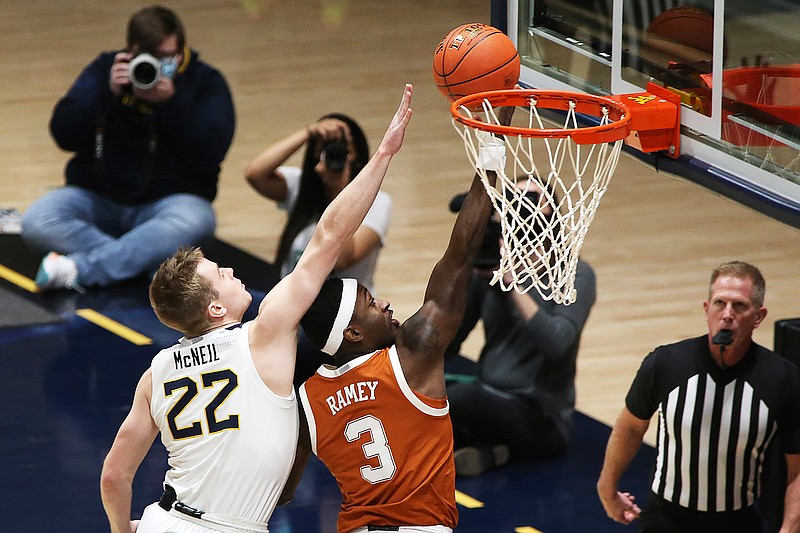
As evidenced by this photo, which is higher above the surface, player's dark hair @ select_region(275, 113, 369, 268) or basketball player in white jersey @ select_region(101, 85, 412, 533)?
basketball player in white jersey @ select_region(101, 85, 412, 533)

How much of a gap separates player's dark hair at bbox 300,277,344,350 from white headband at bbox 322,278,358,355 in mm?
13

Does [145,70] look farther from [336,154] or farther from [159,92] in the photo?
[336,154]

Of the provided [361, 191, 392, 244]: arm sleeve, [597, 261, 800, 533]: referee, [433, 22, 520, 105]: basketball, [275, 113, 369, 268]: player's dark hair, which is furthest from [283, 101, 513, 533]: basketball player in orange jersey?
[275, 113, 369, 268]: player's dark hair

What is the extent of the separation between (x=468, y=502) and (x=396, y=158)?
5454mm

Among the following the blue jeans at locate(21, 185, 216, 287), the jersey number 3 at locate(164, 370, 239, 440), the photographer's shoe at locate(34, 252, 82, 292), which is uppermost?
the jersey number 3 at locate(164, 370, 239, 440)

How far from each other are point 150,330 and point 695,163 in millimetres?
4217

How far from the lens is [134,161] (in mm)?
8852

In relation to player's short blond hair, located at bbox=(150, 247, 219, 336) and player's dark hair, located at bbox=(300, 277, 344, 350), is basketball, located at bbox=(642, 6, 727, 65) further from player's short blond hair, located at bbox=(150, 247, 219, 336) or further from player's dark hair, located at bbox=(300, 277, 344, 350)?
player's short blond hair, located at bbox=(150, 247, 219, 336)

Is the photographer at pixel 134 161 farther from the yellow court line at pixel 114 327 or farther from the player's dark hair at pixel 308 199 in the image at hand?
the player's dark hair at pixel 308 199

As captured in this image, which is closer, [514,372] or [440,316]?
[440,316]

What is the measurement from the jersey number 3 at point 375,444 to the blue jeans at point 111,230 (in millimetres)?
4507

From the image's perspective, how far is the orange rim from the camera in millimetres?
4645

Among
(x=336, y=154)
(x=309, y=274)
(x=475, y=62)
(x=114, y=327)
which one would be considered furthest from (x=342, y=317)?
(x=114, y=327)

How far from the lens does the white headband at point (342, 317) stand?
4.46 m
